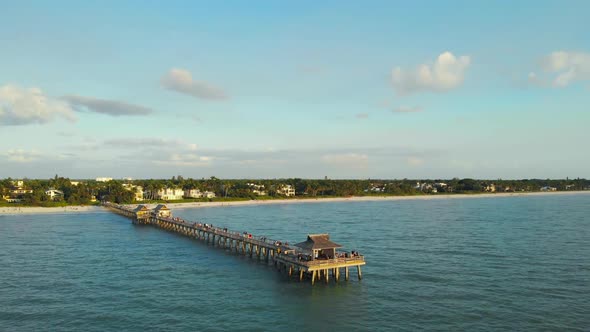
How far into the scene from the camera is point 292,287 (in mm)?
40750

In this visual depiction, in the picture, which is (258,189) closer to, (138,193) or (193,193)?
(193,193)

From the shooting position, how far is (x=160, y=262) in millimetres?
52219

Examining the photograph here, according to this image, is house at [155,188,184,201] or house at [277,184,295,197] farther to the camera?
house at [277,184,295,197]

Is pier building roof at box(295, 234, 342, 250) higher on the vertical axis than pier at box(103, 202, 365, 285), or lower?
higher

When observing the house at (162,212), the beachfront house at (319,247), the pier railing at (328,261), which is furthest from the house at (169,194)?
the pier railing at (328,261)

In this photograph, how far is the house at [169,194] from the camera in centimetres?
15875

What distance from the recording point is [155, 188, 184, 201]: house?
15875 cm

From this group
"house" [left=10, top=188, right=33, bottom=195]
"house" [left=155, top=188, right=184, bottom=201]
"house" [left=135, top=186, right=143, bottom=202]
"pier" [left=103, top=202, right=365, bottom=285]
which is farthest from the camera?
"house" [left=155, top=188, right=184, bottom=201]

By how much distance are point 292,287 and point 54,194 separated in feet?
423

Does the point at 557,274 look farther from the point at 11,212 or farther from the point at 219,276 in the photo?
the point at 11,212

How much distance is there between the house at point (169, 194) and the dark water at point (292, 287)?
286 feet

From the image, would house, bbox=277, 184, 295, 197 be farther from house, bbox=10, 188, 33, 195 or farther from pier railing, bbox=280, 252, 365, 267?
pier railing, bbox=280, 252, 365, 267

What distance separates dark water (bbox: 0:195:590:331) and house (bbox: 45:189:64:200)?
7590 cm

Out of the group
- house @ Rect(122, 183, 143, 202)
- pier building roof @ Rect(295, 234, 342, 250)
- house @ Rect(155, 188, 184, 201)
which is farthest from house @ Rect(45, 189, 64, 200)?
pier building roof @ Rect(295, 234, 342, 250)
